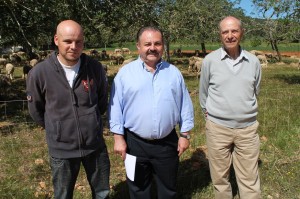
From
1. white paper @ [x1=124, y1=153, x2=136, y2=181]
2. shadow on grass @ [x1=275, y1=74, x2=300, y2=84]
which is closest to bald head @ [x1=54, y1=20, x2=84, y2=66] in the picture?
white paper @ [x1=124, y1=153, x2=136, y2=181]

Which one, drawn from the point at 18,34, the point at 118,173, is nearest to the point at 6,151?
the point at 118,173

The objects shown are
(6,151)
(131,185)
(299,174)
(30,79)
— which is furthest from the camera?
(6,151)

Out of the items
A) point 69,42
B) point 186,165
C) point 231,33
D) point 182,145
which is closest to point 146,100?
point 182,145

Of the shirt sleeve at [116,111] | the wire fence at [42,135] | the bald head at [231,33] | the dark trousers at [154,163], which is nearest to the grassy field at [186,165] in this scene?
the wire fence at [42,135]

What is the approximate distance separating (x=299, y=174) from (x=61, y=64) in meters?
3.64

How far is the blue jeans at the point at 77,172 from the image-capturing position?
10.3 ft

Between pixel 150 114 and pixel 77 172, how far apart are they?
Result: 0.88 metres

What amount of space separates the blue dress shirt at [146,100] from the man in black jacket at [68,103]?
19cm

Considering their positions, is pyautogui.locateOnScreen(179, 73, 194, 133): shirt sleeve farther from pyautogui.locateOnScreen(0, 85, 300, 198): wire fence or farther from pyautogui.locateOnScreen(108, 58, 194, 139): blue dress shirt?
pyautogui.locateOnScreen(0, 85, 300, 198): wire fence

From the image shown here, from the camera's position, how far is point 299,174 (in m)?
4.86

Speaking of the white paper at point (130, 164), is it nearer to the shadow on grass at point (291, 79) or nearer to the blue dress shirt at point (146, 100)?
the blue dress shirt at point (146, 100)

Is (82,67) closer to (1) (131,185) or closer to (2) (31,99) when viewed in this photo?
(2) (31,99)

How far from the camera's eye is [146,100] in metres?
3.12

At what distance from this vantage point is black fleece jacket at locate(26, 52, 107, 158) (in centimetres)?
294
